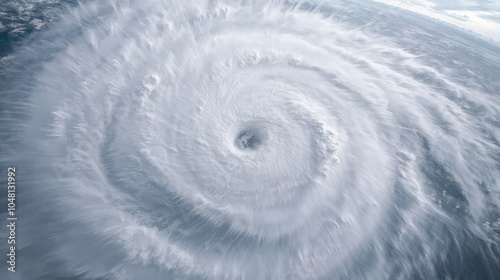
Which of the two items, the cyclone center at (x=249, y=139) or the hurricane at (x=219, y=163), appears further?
the cyclone center at (x=249, y=139)

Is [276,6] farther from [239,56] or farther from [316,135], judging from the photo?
[316,135]

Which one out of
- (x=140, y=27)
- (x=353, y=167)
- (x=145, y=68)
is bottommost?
(x=353, y=167)

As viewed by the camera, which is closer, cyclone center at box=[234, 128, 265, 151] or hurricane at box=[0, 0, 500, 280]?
hurricane at box=[0, 0, 500, 280]

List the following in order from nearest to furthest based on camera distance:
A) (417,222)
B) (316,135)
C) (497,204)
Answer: (417,222)
(316,135)
(497,204)

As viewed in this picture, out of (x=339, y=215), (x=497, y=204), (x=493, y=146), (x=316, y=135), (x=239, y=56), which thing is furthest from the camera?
(x=493, y=146)

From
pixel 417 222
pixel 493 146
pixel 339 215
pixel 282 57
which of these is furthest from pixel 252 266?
pixel 493 146

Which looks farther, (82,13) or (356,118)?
(82,13)

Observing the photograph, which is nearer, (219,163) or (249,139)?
(219,163)

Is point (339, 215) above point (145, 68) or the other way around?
the other way around
